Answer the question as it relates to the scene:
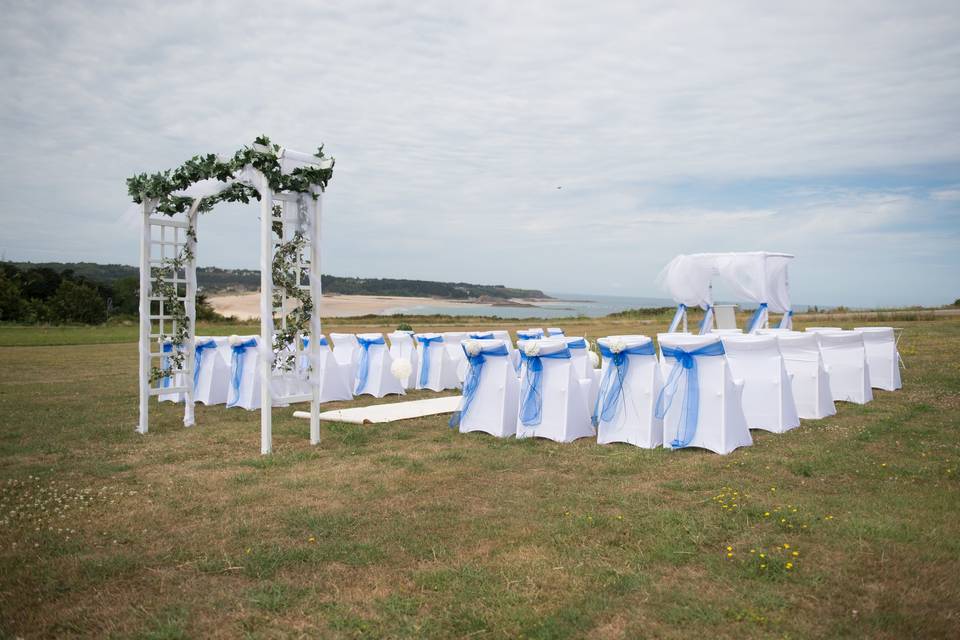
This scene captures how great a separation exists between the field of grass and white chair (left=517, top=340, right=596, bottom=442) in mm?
310

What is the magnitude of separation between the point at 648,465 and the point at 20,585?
4.84 meters

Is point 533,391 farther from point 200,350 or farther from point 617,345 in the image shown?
Result: point 200,350

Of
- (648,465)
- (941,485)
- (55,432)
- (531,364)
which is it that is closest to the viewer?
(941,485)

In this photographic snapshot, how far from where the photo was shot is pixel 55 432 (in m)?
8.12

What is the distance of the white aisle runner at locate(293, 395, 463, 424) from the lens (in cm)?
883

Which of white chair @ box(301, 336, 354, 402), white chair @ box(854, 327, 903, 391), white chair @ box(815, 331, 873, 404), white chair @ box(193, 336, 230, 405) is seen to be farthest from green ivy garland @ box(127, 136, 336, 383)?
white chair @ box(854, 327, 903, 391)

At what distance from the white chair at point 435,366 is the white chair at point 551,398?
4.56 meters

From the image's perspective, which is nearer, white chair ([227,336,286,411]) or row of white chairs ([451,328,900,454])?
row of white chairs ([451,328,900,454])

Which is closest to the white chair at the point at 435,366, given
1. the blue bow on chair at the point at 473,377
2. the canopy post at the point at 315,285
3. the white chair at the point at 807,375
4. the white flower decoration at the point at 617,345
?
the blue bow on chair at the point at 473,377

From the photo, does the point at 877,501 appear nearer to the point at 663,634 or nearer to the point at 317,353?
the point at 663,634

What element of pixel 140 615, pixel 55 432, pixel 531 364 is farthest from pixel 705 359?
pixel 55 432

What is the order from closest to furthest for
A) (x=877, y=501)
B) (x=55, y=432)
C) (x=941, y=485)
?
1. (x=877, y=501)
2. (x=941, y=485)
3. (x=55, y=432)

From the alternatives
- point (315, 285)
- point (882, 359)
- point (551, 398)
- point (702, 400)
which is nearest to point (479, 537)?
point (551, 398)

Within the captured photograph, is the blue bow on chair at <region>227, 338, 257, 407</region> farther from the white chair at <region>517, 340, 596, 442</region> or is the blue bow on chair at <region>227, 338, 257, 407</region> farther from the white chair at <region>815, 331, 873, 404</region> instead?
the white chair at <region>815, 331, 873, 404</region>
